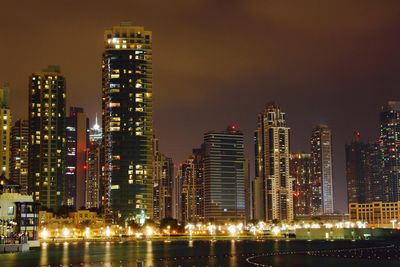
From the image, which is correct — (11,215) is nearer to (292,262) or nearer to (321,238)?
(292,262)

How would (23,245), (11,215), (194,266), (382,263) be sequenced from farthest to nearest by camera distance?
1. (11,215)
2. (23,245)
3. (382,263)
4. (194,266)

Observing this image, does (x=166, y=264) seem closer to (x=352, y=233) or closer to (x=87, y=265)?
(x=87, y=265)

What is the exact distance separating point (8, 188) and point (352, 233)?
97.3 metres


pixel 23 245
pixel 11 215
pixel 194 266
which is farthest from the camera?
pixel 11 215

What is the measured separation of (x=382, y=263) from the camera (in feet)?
267

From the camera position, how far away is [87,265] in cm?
7831

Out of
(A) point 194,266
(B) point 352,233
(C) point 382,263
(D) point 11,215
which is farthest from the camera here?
(B) point 352,233

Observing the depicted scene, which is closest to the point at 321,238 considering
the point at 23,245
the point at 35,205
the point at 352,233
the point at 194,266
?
the point at 352,233

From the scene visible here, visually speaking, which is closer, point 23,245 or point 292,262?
point 292,262

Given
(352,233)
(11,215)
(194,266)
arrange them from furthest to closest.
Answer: (352,233), (11,215), (194,266)

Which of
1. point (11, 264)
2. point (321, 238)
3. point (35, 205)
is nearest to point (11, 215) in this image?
point (35, 205)

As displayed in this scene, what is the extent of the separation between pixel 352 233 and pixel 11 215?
99.1 metres

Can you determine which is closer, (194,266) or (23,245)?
(194,266)

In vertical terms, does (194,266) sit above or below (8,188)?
below
